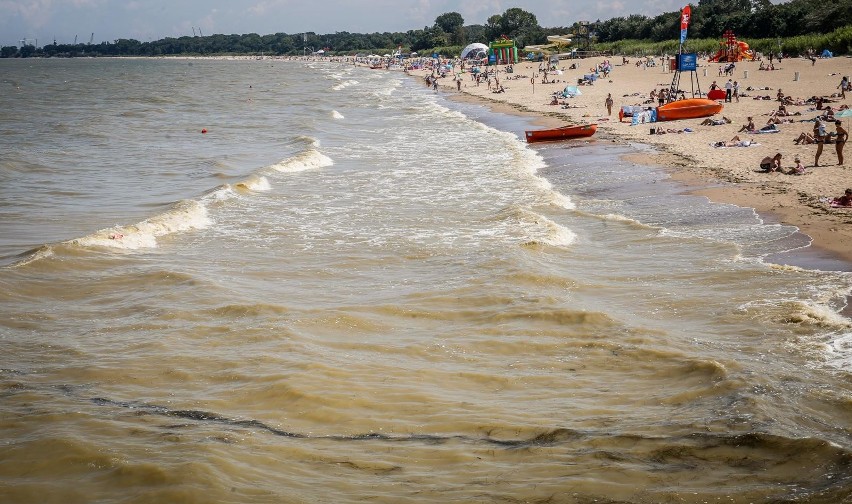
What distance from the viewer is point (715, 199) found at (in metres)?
18.5

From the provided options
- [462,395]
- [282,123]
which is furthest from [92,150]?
[462,395]

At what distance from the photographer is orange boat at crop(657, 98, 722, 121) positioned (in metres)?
32.7

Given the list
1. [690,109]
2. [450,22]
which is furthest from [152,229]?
[450,22]

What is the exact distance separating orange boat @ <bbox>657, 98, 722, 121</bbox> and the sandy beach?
355mm

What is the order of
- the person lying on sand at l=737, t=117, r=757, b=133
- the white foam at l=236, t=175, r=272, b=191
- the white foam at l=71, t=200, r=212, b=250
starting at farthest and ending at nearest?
the person lying on sand at l=737, t=117, r=757, b=133 → the white foam at l=236, t=175, r=272, b=191 → the white foam at l=71, t=200, r=212, b=250

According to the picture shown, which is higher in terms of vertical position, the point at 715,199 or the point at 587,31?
the point at 587,31

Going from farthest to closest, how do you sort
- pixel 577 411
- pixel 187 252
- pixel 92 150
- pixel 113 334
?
1. pixel 92 150
2. pixel 187 252
3. pixel 113 334
4. pixel 577 411

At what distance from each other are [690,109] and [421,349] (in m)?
26.6

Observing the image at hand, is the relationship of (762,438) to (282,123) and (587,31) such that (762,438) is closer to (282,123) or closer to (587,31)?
(282,123)

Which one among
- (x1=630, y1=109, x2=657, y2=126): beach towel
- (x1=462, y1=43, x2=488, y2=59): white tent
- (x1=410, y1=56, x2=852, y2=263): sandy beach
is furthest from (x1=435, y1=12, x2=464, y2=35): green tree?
(x1=630, y1=109, x2=657, y2=126): beach towel

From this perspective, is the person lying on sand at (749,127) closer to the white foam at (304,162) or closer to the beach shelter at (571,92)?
the white foam at (304,162)

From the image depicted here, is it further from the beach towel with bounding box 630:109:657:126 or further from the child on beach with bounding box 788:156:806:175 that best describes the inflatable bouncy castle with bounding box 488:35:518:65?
the child on beach with bounding box 788:156:806:175

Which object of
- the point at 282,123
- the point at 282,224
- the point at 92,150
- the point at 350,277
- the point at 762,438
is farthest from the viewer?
the point at 282,123

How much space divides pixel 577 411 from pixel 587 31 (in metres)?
111
